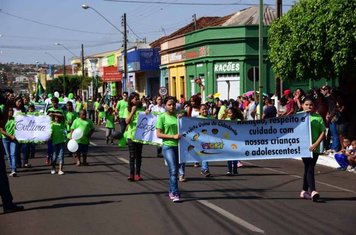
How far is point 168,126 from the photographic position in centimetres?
995

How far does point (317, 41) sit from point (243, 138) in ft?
26.6

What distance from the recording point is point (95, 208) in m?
9.16

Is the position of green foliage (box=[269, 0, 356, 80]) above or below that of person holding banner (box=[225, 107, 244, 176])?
above

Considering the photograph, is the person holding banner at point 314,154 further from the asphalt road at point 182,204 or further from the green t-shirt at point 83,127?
the green t-shirt at point 83,127

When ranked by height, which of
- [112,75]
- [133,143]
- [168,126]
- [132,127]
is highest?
[112,75]

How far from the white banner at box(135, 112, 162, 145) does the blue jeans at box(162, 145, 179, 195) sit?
8.31 ft

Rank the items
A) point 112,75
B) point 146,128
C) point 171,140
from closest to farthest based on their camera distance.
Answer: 1. point 171,140
2. point 146,128
3. point 112,75

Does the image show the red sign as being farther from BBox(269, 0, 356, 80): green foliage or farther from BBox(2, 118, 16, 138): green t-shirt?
BBox(2, 118, 16, 138): green t-shirt

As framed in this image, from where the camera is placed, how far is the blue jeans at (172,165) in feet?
31.7

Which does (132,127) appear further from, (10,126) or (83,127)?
(10,126)

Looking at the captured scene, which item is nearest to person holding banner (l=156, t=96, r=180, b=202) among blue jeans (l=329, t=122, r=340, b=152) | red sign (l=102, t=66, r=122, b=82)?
blue jeans (l=329, t=122, r=340, b=152)

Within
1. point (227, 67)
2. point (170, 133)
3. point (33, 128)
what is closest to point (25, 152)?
point (33, 128)

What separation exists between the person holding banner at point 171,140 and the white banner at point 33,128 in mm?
5681

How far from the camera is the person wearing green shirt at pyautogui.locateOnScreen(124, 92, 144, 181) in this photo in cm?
1220
